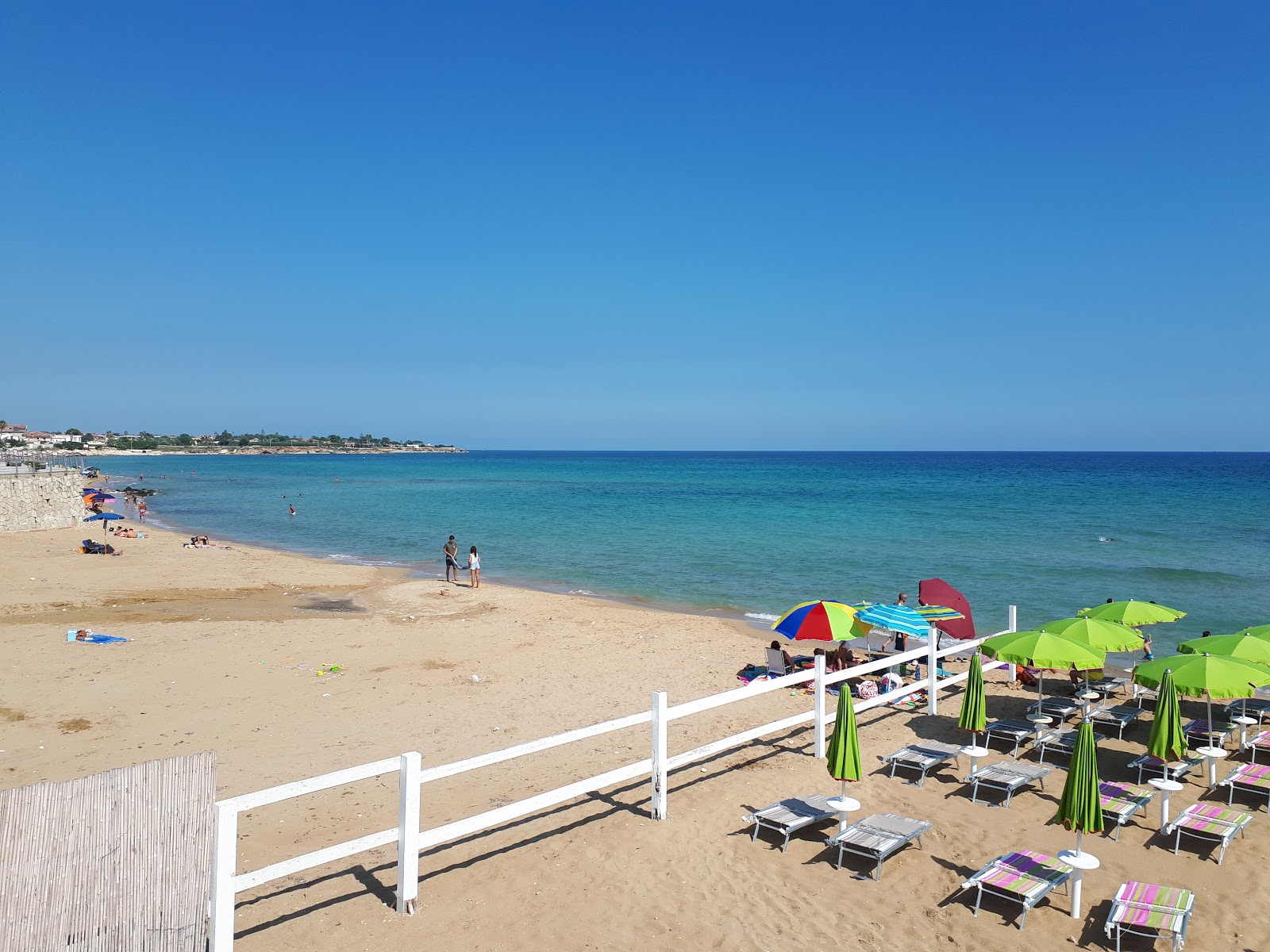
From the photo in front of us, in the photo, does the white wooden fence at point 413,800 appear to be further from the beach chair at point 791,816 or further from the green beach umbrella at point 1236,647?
the green beach umbrella at point 1236,647

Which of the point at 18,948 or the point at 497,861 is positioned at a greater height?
the point at 18,948

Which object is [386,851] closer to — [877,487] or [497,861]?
[497,861]

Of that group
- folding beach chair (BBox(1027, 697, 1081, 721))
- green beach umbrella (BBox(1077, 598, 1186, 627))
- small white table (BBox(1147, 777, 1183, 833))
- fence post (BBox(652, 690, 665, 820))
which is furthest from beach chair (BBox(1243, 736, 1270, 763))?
fence post (BBox(652, 690, 665, 820))

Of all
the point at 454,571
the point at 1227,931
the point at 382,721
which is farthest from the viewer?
the point at 454,571

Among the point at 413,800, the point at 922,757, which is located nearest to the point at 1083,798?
the point at 922,757

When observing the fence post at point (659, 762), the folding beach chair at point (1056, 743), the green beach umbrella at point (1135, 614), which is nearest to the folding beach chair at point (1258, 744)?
the folding beach chair at point (1056, 743)

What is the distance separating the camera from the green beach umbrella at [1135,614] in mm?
12695

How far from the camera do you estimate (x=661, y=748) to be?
766cm

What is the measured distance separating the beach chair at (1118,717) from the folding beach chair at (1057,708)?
0.93ft

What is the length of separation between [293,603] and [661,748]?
53.7ft

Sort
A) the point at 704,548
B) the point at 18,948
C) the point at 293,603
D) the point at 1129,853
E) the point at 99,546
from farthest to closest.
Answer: the point at 704,548 < the point at 99,546 < the point at 293,603 < the point at 1129,853 < the point at 18,948

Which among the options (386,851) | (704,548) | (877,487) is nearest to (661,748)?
(386,851)

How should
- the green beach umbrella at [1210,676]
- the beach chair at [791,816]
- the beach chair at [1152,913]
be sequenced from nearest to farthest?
1. the beach chair at [1152,913]
2. the beach chair at [791,816]
3. the green beach umbrella at [1210,676]

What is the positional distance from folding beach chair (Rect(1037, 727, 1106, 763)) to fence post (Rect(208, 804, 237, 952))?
8993 mm
